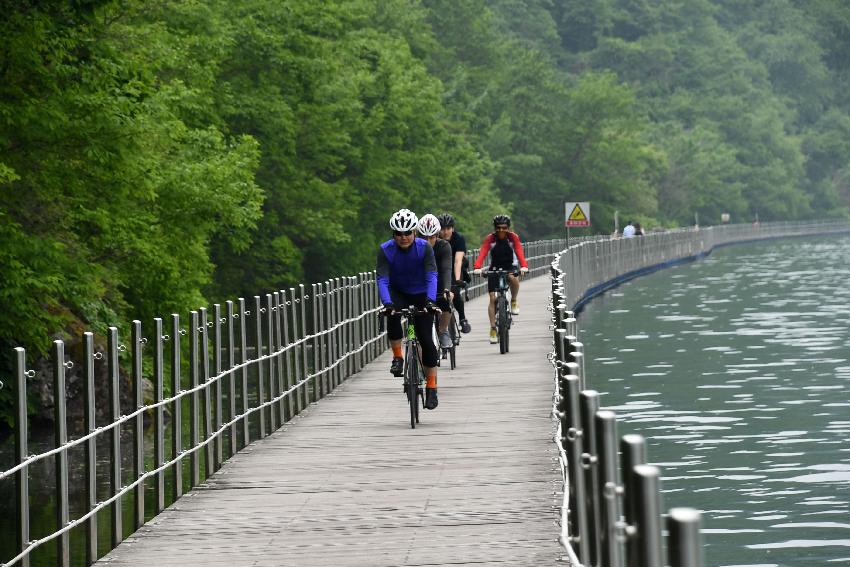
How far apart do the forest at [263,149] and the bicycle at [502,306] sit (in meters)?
5.80

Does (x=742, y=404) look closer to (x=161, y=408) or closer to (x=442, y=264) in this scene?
(x=442, y=264)

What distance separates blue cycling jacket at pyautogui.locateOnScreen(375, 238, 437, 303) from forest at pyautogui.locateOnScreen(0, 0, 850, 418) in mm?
6621

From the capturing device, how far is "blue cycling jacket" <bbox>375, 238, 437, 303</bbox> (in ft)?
61.2

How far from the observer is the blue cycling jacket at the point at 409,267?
61.2 feet

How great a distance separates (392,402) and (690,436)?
142 inches

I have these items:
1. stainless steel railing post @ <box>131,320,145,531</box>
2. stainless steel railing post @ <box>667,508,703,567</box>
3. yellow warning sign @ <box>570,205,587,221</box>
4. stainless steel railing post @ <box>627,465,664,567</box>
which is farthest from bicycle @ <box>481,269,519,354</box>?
yellow warning sign @ <box>570,205,587,221</box>

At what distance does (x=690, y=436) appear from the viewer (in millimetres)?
23281

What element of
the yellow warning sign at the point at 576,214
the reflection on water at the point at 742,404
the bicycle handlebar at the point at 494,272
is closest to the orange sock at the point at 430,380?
the reflection on water at the point at 742,404

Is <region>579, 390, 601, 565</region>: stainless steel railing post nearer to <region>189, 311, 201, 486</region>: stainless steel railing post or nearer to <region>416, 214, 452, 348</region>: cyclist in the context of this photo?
<region>189, 311, 201, 486</region>: stainless steel railing post

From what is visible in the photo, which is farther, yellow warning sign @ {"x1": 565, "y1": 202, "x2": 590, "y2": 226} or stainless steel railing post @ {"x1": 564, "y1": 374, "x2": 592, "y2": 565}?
yellow warning sign @ {"x1": 565, "y1": 202, "x2": 590, "y2": 226}

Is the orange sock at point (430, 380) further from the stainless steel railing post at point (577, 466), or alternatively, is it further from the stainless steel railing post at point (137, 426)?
the stainless steel railing post at point (577, 466)

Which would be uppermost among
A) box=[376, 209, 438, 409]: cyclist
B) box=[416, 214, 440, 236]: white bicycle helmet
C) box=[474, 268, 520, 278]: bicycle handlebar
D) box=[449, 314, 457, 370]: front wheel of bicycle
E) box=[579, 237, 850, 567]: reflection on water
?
box=[416, 214, 440, 236]: white bicycle helmet

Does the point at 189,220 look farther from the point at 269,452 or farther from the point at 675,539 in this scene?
the point at 675,539

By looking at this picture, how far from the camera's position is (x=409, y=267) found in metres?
18.8
